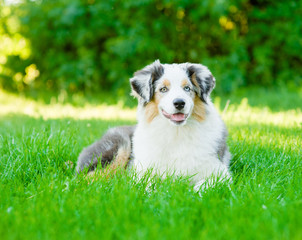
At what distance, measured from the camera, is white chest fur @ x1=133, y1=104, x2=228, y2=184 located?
3.45 m

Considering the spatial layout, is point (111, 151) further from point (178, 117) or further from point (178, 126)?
point (178, 117)

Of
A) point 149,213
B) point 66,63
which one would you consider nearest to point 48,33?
point 66,63

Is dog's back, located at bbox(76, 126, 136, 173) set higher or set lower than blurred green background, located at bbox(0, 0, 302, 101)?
lower

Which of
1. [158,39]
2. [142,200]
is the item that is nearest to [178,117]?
[142,200]

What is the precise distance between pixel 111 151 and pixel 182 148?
979 millimetres

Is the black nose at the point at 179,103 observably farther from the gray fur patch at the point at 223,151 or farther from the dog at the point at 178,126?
the gray fur patch at the point at 223,151

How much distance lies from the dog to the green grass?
28cm

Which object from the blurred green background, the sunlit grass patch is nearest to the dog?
the sunlit grass patch

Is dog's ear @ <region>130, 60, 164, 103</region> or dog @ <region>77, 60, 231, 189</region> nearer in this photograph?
dog @ <region>77, 60, 231, 189</region>

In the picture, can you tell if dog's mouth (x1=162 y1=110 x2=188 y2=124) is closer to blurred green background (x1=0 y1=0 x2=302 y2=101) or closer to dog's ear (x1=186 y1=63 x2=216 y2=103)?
dog's ear (x1=186 y1=63 x2=216 y2=103)

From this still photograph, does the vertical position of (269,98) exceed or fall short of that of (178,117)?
it falls short

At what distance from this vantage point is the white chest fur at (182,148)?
11.3 ft

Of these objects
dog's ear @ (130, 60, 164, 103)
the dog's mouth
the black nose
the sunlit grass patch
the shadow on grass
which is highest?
dog's ear @ (130, 60, 164, 103)

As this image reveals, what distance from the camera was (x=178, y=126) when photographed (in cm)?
358
